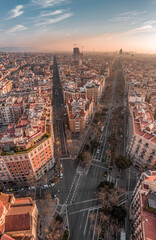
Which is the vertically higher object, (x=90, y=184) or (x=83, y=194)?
(x=90, y=184)

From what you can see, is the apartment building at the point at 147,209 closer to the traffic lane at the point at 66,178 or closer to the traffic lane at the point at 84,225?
the traffic lane at the point at 84,225

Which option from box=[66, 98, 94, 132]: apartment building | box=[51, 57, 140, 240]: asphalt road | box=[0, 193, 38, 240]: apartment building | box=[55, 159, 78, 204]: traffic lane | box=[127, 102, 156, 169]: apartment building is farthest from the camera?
box=[66, 98, 94, 132]: apartment building

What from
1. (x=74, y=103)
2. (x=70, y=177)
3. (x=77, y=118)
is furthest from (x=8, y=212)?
(x=74, y=103)

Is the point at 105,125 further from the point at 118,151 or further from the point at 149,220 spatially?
the point at 149,220

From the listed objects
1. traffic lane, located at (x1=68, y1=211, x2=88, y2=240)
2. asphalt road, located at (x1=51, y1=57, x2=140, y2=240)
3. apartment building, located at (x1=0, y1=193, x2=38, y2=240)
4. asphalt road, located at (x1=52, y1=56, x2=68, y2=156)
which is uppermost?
asphalt road, located at (x1=52, y1=56, x2=68, y2=156)

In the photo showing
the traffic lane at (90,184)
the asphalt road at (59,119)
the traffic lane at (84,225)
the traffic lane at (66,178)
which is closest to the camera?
the traffic lane at (84,225)

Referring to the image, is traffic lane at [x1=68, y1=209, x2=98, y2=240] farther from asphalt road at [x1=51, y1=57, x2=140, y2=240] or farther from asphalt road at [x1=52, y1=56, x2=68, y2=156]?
asphalt road at [x1=52, y1=56, x2=68, y2=156]

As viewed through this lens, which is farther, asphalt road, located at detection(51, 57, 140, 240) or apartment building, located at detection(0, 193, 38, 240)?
asphalt road, located at detection(51, 57, 140, 240)

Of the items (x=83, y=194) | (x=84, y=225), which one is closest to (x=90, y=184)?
(x=83, y=194)

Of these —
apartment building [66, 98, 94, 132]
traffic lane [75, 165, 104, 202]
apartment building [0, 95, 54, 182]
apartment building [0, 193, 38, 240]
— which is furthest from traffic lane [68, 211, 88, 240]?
apartment building [66, 98, 94, 132]

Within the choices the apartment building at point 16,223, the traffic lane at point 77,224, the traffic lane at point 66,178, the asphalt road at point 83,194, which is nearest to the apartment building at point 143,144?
the asphalt road at point 83,194

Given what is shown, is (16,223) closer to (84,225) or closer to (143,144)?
(84,225)
